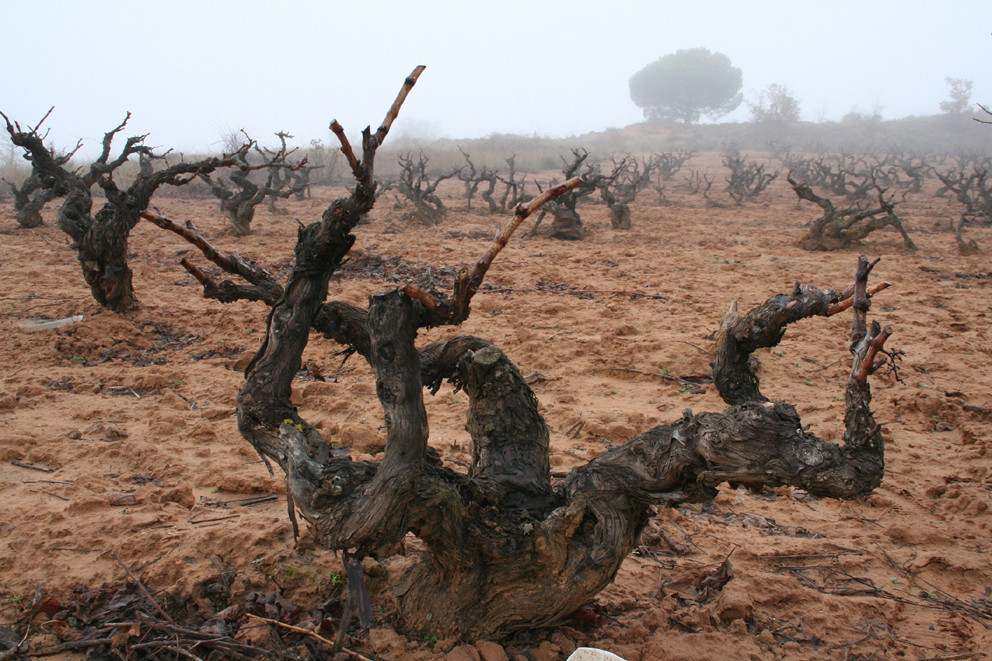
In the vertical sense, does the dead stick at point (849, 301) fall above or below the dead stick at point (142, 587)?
above

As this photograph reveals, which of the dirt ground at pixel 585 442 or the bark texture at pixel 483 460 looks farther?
the dirt ground at pixel 585 442

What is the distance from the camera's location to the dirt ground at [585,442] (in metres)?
2.46

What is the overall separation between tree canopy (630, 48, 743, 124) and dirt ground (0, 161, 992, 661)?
5177cm

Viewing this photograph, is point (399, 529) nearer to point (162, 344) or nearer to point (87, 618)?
point (87, 618)

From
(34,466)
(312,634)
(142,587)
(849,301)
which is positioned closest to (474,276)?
(849,301)

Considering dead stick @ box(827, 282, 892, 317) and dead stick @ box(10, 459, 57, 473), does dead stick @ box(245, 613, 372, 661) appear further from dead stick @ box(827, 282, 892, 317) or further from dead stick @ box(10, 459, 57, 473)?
dead stick @ box(10, 459, 57, 473)

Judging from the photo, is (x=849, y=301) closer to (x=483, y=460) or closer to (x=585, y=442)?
(x=483, y=460)

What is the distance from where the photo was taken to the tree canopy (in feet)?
181

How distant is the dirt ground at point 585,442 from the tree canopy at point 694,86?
5177cm

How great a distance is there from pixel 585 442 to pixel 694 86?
5866 cm

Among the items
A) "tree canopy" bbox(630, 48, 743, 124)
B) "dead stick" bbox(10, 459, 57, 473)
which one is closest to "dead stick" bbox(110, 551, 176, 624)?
"dead stick" bbox(10, 459, 57, 473)

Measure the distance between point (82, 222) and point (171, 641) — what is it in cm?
568

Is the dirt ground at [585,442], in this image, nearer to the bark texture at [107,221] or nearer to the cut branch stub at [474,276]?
the bark texture at [107,221]

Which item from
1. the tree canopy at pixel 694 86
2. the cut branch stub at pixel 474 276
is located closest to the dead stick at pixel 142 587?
the cut branch stub at pixel 474 276
